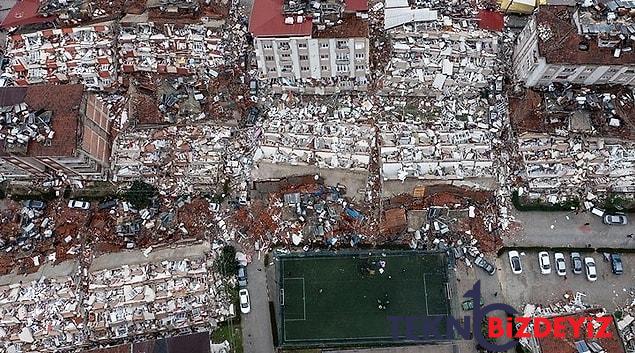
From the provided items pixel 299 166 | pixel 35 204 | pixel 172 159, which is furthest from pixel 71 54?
pixel 299 166

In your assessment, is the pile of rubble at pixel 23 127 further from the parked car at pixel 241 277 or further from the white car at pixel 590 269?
the white car at pixel 590 269

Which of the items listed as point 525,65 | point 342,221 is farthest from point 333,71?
point 525,65

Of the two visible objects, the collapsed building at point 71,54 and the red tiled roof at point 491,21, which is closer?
the red tiled roof at point 491,21

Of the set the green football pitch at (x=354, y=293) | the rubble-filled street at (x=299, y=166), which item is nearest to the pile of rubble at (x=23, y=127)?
the rubble-filled street at (x=299, y=166)

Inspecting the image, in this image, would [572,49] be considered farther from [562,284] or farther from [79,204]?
[79,204]

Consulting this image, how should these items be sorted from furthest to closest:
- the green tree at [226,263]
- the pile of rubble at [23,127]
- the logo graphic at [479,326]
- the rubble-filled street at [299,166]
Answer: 1. the green tree at [226,263]
2. the rubble-filled street at [299,166]
3. the pile of rubble at [23,127]
4. the logo graphic at [479,326]

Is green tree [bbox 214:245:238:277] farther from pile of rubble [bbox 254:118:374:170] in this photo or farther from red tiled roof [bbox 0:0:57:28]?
red tiled roof [bbox 0:0:57:28]
